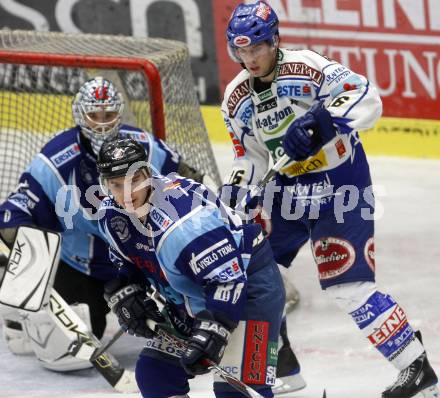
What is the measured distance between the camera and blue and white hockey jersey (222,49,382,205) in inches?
172

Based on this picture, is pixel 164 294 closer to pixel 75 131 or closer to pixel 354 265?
pixel 354 265

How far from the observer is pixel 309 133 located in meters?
4.28

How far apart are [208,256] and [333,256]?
1041 millimetres

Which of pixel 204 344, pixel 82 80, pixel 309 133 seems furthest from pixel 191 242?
Result: pixel 82 80

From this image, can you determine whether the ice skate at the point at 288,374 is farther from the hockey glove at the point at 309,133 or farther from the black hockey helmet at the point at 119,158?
the black hockey helmet at the point at 119,158

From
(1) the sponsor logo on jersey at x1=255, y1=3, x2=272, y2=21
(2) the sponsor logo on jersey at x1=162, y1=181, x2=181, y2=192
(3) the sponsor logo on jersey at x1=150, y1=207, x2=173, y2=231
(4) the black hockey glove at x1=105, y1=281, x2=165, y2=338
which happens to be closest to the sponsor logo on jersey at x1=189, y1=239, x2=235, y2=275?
(3) the sponsor logo on jersey at x1=150, y1=207, x2=173, y2=231

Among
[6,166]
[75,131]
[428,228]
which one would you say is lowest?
[428,228]

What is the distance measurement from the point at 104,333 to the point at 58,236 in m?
0.66

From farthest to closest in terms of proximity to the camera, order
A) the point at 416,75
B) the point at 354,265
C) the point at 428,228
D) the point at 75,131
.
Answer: the point at 416,75, the point at 428,228, the point at 75,131, the point at 354,265

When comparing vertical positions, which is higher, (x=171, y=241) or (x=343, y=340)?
(x=171, y=241)

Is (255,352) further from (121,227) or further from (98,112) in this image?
(98,112)

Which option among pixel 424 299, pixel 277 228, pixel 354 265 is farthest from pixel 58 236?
pixel 424 299

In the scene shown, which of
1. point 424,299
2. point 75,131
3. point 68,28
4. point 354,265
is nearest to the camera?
point 354,265

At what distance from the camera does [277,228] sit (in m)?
4.69
